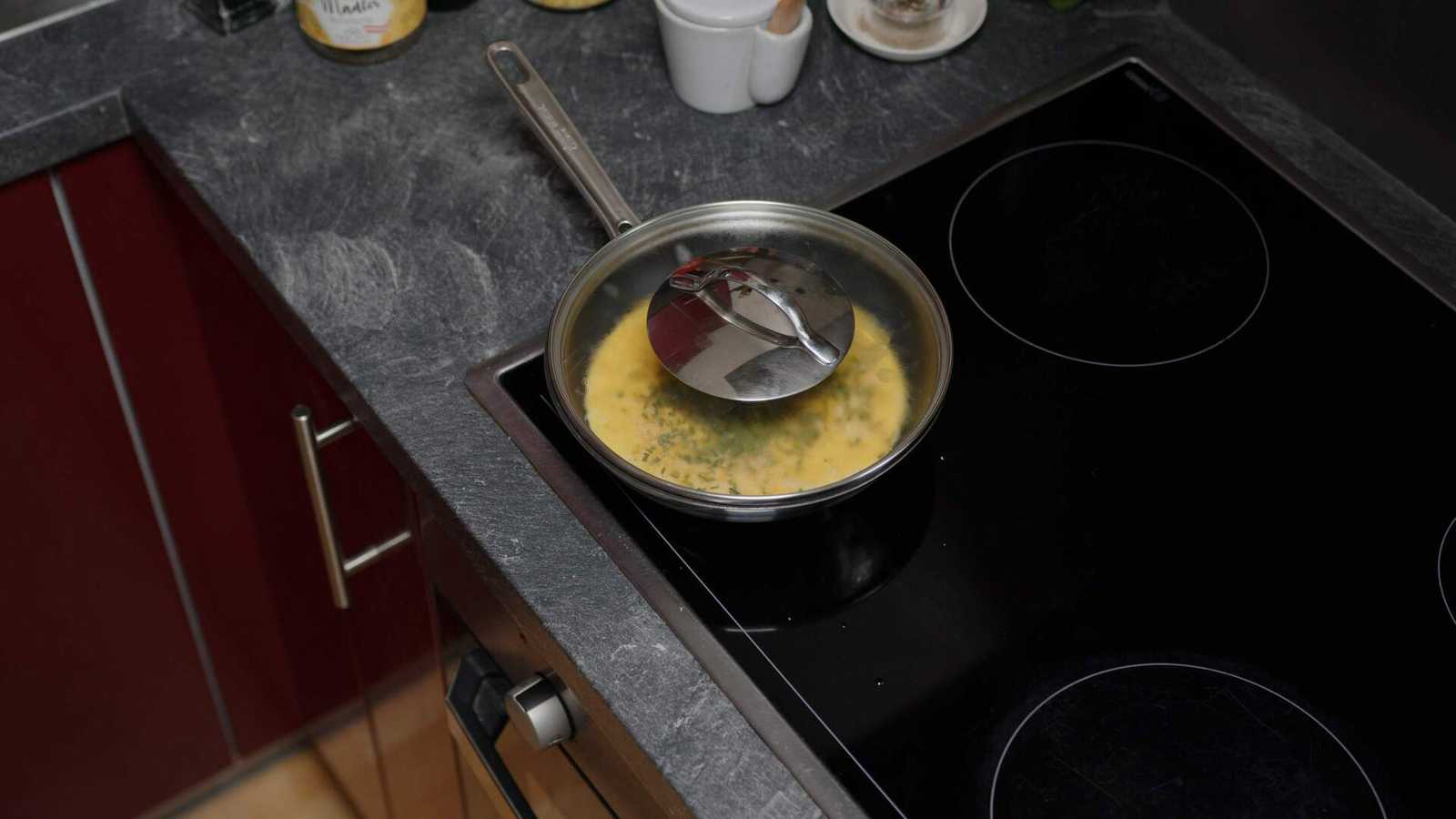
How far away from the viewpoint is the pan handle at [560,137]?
0.83m

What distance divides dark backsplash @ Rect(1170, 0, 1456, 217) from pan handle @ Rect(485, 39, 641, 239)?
0.47m

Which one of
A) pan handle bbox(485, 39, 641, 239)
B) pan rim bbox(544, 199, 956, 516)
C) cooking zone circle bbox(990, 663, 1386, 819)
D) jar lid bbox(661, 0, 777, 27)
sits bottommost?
cooking zone circle bbox(990, 663, 1386, 819)

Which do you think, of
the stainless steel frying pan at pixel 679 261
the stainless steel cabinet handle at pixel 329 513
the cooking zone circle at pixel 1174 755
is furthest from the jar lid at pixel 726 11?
the cooking zone circle at pixel 1174 755

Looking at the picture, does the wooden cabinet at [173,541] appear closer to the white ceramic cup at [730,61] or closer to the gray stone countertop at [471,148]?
the gray stone countertop at [471,148]

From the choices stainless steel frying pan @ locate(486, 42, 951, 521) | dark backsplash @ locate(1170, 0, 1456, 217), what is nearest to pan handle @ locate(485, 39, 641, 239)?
stainless steel frying pan @ locate(486, 42, 951, 521)

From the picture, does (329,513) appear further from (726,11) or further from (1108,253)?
(1108,253)

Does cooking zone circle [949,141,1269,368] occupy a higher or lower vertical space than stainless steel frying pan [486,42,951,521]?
lower

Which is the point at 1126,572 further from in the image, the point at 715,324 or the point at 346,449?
the point at 346,449

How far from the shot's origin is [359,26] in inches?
37.0

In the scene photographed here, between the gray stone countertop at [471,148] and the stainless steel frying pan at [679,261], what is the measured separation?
59mm

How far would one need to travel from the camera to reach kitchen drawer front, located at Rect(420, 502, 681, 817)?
0.70m

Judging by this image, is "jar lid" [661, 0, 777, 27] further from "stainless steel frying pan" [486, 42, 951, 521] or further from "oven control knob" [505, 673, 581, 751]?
"oven control knob" [505, 673, 581, 751]

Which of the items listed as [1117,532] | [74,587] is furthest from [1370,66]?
[74,587]

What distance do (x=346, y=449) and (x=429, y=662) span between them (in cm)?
17
